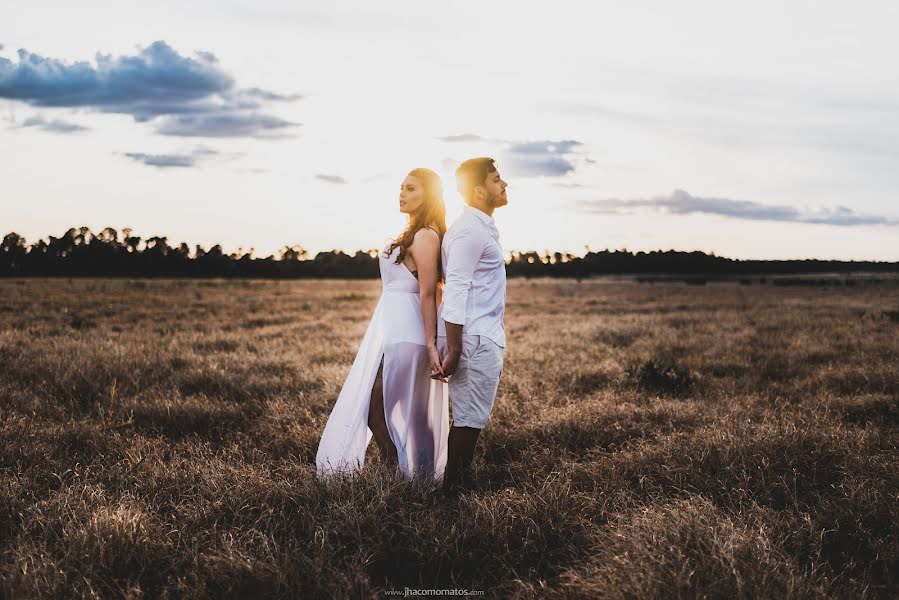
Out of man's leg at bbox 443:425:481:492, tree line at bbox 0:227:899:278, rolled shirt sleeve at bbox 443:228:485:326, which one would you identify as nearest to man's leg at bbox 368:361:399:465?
man's leg at bbox 443:425:481:492

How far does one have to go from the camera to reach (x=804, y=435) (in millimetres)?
4621

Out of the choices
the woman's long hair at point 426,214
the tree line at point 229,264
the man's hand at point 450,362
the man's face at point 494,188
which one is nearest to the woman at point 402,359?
the woman's long hair at point 426,214

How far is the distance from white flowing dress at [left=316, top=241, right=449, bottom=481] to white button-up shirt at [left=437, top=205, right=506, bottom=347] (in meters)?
0.25

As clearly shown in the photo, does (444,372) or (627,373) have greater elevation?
(444,372)

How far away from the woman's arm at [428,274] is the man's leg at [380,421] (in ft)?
1.50

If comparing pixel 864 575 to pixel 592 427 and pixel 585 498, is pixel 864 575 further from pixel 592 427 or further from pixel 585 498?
pixel 592 427

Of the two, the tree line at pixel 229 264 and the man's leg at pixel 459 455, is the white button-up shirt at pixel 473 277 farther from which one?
the tree line at pixel 229 264

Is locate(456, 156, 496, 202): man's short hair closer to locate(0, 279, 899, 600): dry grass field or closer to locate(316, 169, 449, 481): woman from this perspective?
locate(316, 169, 449, 481): woman

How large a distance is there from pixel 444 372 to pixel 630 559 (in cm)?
145

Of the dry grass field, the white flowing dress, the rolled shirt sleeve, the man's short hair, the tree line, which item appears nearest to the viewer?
the dry grass field

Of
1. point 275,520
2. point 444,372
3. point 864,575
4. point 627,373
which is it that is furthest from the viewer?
point 627,373

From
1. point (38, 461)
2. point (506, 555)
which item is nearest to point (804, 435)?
point (506, 555)

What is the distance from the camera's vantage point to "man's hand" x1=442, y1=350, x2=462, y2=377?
369cm

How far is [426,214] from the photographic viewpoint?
3965mm
